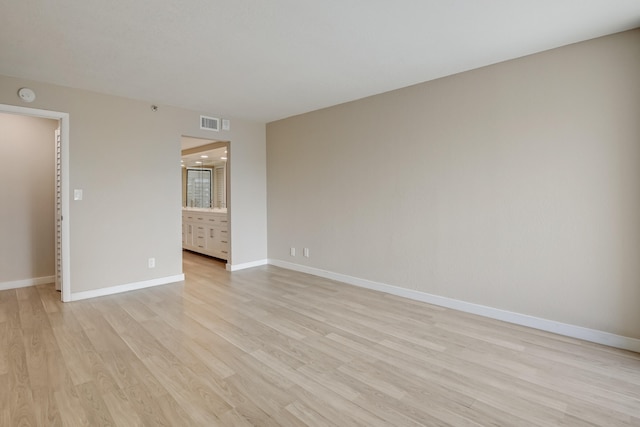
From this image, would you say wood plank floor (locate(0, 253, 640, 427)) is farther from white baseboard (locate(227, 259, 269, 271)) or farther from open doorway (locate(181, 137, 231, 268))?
open doorway (locate(181, 137, 231, 268))

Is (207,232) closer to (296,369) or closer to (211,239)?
(211,239)

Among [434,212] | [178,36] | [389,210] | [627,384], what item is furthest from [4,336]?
[627,384]

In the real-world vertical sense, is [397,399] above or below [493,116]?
below

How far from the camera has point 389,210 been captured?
154 inches

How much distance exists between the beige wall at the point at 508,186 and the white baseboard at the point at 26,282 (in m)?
3.99

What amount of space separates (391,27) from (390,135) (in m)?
1.58

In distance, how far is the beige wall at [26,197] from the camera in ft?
13.6

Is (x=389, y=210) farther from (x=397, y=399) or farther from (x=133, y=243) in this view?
(x=133, y=243)

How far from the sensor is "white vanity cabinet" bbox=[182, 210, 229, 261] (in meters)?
5.69

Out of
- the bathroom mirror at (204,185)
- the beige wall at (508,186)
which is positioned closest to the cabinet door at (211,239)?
the beige wall at (508,186)

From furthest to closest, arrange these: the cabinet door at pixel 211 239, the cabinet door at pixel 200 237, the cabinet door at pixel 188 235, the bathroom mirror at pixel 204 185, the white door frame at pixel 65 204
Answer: the bathroom mirror at pixel 204 185, the cabinet door at pixel 188 235, the cabinet door at pixel 200 237, the cabinet door at pixel 211 239, the white door frame at pixel 65 204

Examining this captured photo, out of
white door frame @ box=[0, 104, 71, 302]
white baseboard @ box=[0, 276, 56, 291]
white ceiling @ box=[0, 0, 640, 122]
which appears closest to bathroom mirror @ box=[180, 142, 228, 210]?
white baseboard @ box=[0, 276, 56, 291]

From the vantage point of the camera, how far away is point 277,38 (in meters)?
2.52

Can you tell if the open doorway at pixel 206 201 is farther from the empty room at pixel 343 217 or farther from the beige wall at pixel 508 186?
the beige wall at pixel 508 186
